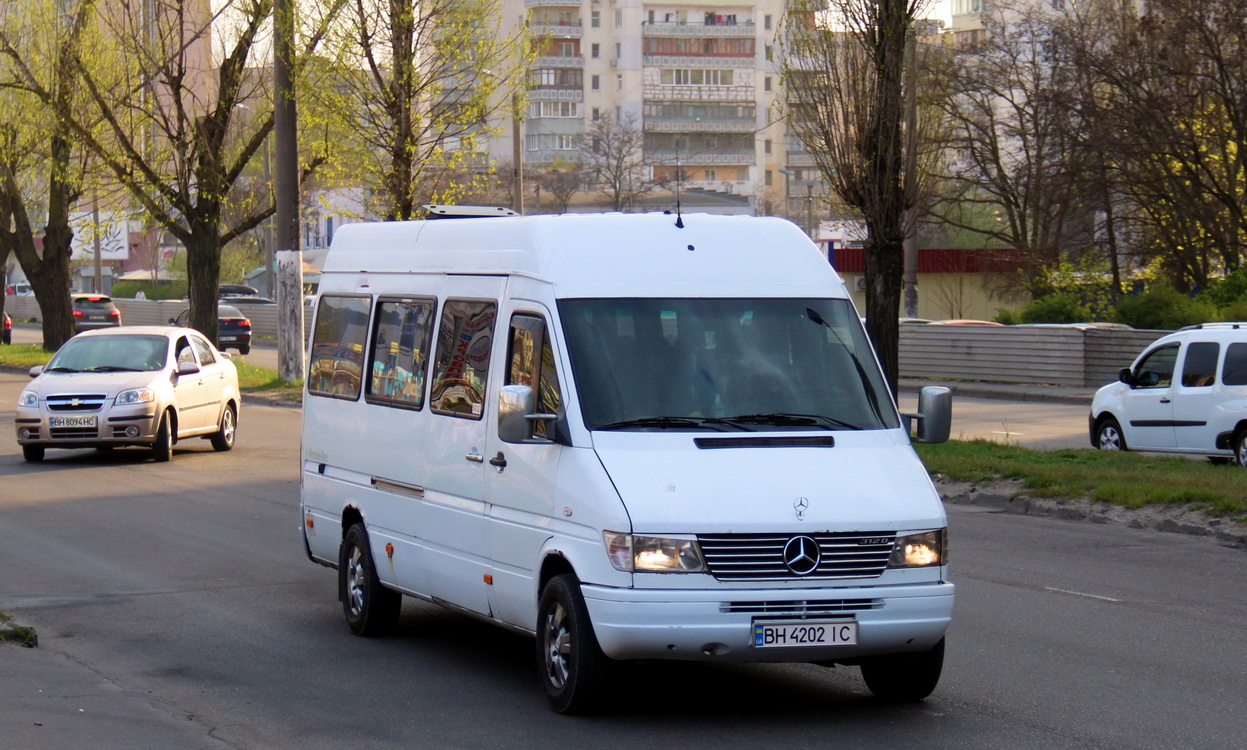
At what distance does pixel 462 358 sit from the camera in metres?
8.27

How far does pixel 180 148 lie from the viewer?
32.2m

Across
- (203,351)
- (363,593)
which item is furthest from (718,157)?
(363,593)

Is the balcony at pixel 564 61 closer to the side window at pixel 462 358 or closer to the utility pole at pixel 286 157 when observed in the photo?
the utility pole at pixel 286 157

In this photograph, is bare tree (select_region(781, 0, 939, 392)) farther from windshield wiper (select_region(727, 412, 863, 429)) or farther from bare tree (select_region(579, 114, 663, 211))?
bare tree (select_region(579, 114, 663, 211))

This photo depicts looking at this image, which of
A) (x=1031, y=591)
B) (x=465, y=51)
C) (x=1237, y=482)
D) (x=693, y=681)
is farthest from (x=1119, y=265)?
(x=693, y=681)

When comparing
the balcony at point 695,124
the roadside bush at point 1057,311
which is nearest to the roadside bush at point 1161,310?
the roadside bush at point 1057,311

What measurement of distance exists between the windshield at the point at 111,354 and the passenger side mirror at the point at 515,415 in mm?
13693

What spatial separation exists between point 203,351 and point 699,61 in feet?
348

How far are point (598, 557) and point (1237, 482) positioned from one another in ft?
31.1

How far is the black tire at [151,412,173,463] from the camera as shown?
62.8 ft

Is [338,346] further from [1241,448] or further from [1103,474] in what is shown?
[1241,448]

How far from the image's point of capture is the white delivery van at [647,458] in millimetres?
6574

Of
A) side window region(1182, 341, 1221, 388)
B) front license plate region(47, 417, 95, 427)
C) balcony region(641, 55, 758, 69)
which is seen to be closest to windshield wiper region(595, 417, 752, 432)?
side window region(1182, 341, 1221, 388)

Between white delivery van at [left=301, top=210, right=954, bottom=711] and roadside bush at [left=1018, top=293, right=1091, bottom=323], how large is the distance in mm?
29505
